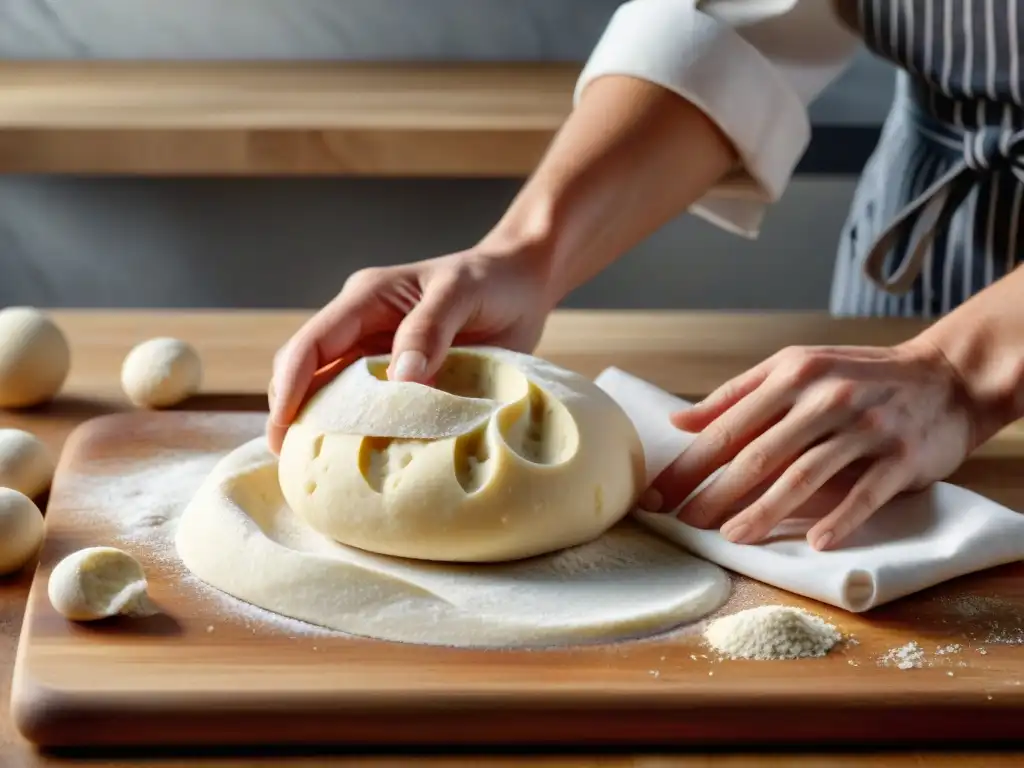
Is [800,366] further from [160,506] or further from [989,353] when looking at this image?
[160,506]

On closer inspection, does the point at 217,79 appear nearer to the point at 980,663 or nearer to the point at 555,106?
the point at 555,106

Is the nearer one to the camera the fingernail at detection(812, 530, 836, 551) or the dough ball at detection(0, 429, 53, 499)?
the fingernail at detection(812, 530, 836, 551)

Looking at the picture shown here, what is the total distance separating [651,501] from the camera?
1108 mm

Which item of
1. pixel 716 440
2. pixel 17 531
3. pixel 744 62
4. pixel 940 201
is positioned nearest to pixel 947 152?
pixel 940 201

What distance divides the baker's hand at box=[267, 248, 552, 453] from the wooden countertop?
8.0 inches

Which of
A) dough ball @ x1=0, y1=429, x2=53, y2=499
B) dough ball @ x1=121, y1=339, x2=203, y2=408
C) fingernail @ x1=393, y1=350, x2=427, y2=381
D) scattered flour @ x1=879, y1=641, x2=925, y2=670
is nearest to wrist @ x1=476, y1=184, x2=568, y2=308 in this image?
fingernail @ x1=393, y1=350, x2=427, y2=381

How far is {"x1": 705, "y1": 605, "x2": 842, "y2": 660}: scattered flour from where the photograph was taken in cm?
90

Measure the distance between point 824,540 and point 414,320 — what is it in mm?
387

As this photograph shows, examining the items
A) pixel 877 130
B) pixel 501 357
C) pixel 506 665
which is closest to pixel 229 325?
pixel 501 357

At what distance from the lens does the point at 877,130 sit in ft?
7.41

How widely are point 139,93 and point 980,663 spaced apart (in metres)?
1.68

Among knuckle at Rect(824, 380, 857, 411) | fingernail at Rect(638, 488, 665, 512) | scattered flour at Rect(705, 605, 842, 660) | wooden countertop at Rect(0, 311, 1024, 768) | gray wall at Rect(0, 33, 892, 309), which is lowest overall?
gray wall at Rect(0, 33, 892, 309)

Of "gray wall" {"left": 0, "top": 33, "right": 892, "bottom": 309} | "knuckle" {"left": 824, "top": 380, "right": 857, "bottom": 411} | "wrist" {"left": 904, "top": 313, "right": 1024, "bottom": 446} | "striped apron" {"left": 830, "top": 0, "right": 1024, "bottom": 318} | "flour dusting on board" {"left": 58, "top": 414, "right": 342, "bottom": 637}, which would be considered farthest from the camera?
"gray wall" {"left": 0, "top": 33, "right": 892, "bottom": 309}

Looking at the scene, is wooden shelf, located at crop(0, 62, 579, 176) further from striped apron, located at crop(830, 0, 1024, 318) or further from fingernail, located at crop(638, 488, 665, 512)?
A: fingernail, located at crop(638, 488, 665, 512)
